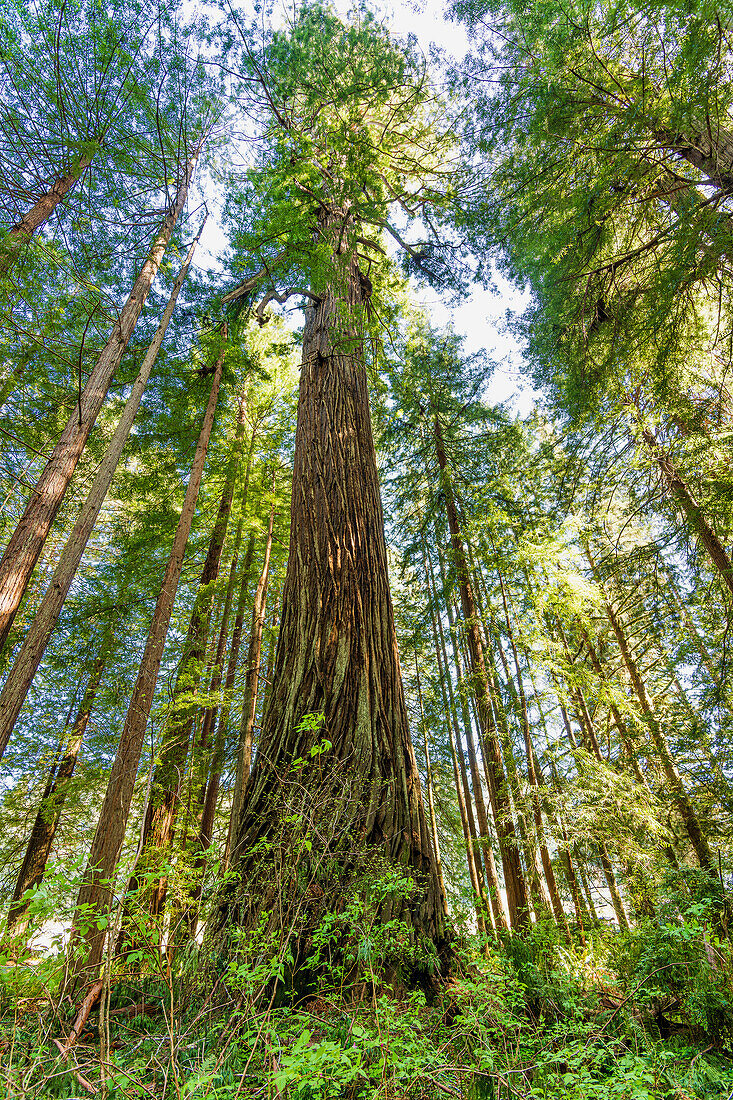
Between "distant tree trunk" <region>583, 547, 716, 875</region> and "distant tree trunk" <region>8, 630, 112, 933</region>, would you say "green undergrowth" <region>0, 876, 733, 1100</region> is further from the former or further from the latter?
"distant tree trunk" <region>8, 630, 112, 933</region>

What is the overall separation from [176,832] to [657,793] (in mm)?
6833

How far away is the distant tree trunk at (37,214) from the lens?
5.09 m

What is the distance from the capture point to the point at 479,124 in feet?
15.3

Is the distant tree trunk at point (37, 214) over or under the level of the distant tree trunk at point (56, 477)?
over

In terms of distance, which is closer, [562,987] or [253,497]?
[562,987]

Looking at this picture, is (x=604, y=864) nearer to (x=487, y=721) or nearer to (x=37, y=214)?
(x=487, y=721)

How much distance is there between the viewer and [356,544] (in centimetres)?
346

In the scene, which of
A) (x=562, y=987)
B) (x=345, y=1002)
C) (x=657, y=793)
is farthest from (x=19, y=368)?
(x=657, y=793)

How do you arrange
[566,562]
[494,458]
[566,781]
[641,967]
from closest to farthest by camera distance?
[641,967] < [566,781] < [566,562] < [494,458]

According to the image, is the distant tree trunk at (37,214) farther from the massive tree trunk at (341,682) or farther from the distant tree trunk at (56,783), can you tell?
the distant tree trunk at (56,783)

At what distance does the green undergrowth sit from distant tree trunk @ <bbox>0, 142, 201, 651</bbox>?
9.66 ft

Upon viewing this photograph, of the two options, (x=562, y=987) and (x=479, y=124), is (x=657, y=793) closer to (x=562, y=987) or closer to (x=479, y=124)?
(x=562, y=987)

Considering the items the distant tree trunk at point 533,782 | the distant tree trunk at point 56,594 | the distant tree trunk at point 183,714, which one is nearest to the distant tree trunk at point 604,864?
the distant tree trunk at point 533,782

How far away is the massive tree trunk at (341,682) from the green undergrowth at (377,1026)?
29cm
